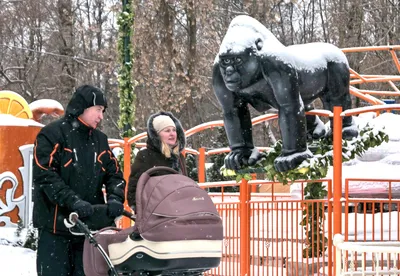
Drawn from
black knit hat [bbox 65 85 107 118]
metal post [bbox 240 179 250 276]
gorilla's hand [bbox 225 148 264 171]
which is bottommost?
metal post [bbox 240 179 250 276]

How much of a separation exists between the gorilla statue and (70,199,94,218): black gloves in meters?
2.80

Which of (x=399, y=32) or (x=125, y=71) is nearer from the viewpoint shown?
(x=125, y=71)

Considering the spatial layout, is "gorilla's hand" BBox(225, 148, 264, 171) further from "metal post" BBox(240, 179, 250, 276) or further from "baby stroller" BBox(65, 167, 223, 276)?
"baby stroller" BBox(65, 167, 223, 276)

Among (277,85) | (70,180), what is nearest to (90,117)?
(70,180)

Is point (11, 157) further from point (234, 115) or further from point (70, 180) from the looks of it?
point (70, 180)

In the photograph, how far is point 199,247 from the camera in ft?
17.1

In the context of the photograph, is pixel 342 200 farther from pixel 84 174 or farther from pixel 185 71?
pixel 185 71

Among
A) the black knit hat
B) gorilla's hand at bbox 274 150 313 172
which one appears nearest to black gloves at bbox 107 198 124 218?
the black knit hat

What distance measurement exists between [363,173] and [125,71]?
5.56 meters

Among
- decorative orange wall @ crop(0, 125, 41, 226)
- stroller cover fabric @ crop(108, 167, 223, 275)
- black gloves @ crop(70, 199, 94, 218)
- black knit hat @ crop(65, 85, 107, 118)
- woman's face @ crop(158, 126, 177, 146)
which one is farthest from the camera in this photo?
decorative orange wall @ crop(0, 125, 41, 226)

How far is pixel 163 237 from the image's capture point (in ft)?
16.7

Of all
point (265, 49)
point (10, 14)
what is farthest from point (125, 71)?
point (10, 14)

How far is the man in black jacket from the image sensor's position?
5.62 meters

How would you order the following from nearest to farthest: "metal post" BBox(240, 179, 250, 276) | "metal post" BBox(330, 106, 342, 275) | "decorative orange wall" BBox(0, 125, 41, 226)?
"metal post" BBox(330, 106, 342, 275)
"metal post" BBox(240, 179, 250, 276)
"decorative orange wall" BBox(0, 125, 41, 226)
